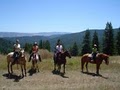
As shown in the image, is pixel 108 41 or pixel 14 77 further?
pixel 108 41

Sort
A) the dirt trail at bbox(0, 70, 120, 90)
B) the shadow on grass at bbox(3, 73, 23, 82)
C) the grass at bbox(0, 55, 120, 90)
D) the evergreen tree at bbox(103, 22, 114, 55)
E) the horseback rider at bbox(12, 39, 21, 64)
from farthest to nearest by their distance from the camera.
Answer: the evergreen tree at bbox(103, 22, 114, 55) < the horseback rider at bbox(12, 39, 21, 64) < the shadow on grass at bbox(3, 73, 23, 82) < the grass at bbox(0, 55, 120, 90) < the dirt trail at bbox(0, 70, 120, 90)

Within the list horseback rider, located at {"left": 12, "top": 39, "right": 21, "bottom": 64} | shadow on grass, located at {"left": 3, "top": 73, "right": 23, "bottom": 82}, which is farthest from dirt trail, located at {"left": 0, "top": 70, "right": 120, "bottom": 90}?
horseback rider, located at {"left": 12, "top": 39, "right": 21, "bottom": 64}

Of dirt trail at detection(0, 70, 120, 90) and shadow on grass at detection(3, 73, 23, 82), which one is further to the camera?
shadow on grass at detection(3, 73, 23, 82)

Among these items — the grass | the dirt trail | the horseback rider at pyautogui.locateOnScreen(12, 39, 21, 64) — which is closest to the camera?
the dirt trail

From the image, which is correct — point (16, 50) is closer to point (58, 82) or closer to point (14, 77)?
point (14, 77)

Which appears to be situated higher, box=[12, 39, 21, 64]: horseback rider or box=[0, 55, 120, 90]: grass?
box=[12, 39, 21, 64]: horseback rider

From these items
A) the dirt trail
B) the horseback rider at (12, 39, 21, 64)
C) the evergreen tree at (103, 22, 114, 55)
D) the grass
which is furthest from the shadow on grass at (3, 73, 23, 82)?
the evergreen tree at (103, 22, 114, 55)

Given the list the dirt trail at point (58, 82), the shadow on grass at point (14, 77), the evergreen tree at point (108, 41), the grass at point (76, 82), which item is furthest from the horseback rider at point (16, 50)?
the evergreen tree at point (108, 41)

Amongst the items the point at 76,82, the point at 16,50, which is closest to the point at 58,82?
the point at 76,82

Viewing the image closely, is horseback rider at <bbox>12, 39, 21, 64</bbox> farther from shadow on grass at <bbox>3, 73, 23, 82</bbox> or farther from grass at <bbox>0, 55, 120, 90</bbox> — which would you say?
grass at <bbox>0, 55, 120, 90</bbox>

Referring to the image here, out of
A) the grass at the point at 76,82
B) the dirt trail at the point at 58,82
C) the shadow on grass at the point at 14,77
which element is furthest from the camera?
the shadow on grass at the point at 14,77

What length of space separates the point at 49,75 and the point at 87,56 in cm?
490

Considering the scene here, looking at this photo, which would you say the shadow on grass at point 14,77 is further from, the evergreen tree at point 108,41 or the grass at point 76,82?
the evergreen tree at point 108,41

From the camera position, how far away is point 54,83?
20.2 m
